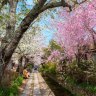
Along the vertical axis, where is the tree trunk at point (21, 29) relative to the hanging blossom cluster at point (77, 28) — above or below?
below

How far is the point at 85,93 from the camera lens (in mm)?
18359

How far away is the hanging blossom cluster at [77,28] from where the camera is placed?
2011 centimetres

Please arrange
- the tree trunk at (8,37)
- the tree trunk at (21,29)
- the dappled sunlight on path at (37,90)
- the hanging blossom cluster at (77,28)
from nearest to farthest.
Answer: the tree trunk at (21,29)
the tree trunk at (8,37)
the hanging blossom cluster at (77,28)
the dappled sunlight on path at (37,90)

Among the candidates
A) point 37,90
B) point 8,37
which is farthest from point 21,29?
point 37,90

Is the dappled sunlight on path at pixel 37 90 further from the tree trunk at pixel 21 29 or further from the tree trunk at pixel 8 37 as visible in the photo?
the tree trunk at pixel 21 29

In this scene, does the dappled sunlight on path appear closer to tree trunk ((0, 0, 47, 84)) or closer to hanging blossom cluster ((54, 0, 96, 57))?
hanging blossom cluster ((54, 0, 96, 57))

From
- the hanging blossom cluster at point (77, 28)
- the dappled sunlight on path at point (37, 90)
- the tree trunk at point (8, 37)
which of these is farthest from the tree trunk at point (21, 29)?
the dappled sunlight on path at point (37, 90)

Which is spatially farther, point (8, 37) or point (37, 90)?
point (37, 90)

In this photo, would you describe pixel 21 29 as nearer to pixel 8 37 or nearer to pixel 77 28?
pixel 8 37

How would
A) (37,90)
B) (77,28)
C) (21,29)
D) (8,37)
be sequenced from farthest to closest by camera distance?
(37,90)
(77,28)
(8,37)
(21,29)

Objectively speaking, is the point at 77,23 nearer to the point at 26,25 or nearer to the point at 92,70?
the point at 92,70

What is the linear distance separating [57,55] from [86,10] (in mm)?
10753

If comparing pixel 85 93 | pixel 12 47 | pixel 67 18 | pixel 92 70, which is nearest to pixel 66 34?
pixel 67 18

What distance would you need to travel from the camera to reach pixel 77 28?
21984 millimetres
